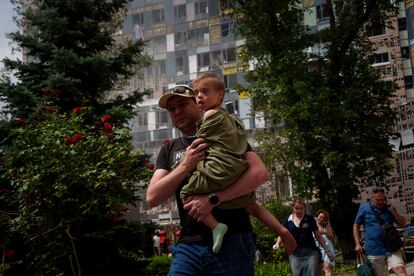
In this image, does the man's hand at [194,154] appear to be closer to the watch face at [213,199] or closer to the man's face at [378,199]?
the watch face at [213,199]

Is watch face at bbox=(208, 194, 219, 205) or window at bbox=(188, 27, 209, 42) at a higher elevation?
window at bbox=(188, 27, 209, 42)

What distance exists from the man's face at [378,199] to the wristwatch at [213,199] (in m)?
6.80

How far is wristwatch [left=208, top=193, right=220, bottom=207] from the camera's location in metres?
3.21

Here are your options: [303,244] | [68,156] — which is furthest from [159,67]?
[303,244]

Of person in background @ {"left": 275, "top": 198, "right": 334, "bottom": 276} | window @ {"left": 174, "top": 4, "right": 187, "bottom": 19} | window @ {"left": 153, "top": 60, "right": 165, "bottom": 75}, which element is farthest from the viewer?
window @ {"left": 153, "top": 60, "right": 165, "bottom": 75}

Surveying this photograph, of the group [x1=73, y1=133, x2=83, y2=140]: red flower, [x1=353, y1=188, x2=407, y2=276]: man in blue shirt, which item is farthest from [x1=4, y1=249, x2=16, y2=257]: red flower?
[x1=353, y1=188, x2=407, y2=276]: man in blue shirt

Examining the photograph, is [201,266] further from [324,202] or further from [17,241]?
[324,202]

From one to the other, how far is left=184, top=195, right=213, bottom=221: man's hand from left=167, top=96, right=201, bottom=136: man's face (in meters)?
0.56

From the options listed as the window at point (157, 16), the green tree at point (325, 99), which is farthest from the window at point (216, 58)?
the green tree at point (325, 99)

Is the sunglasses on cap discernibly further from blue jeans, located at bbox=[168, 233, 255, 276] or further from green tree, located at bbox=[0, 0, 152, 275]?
green tree, located at bbox=[0, 0, 152, 275]

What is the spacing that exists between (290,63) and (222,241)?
1932cm

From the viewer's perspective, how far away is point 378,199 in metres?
9.54

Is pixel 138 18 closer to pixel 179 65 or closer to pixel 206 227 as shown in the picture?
pixel 179 65

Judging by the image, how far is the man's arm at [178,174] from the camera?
10.8 feet
